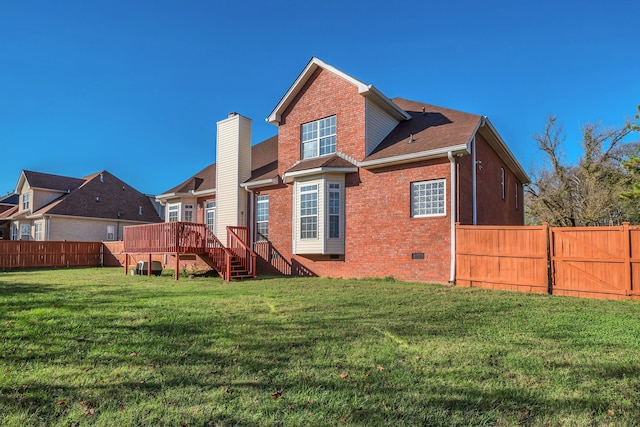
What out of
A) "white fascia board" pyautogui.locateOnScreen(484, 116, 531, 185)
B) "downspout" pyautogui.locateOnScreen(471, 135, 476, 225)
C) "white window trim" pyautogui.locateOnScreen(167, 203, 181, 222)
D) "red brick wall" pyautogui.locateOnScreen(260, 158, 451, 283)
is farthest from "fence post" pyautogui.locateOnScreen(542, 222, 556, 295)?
"white window trim" pyautogui.locateOnScreen(167, 203, 181, 222)

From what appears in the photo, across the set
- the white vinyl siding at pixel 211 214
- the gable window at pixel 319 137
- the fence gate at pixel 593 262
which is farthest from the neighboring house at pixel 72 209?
the fence gate at pixel 593 262

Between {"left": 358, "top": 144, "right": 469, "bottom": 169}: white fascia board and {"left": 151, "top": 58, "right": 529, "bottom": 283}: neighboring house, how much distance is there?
0.03 m

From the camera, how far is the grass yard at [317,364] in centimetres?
293

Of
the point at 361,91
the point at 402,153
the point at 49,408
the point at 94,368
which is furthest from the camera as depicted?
the point at 361,91

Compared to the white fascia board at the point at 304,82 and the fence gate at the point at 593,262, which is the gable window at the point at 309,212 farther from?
the fence gate at the point at 593,262

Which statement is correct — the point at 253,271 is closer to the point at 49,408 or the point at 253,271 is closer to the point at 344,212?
the point at 344,212

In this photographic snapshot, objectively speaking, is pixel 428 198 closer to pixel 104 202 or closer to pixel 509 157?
pixel 509 157

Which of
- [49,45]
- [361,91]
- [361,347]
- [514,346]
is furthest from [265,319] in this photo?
[49,45]

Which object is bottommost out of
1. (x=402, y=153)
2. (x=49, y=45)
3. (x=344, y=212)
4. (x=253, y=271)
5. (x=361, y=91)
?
(x=253, y=271)

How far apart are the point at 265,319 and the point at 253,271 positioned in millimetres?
8275

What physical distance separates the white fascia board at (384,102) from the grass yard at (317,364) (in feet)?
27.1

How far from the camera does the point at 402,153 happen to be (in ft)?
39.9

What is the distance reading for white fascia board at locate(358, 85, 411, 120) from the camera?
1304cm

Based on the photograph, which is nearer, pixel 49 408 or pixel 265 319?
pixel 49 408
